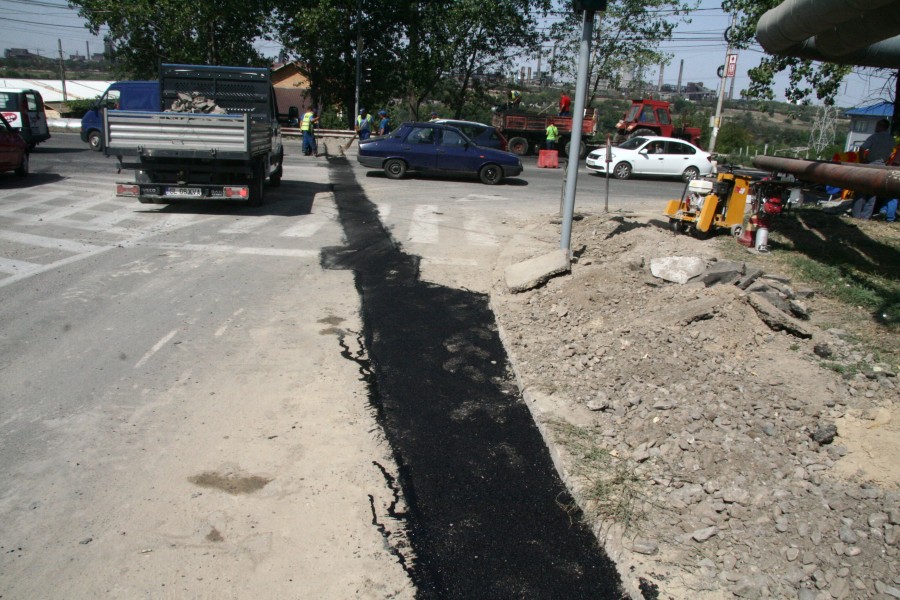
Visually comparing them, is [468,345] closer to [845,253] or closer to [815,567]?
[815,567]

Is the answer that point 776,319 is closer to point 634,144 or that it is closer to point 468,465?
point 468,465

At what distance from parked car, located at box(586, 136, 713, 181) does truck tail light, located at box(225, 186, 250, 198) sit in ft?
44.5

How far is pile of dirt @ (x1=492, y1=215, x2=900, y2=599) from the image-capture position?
352 centimetres

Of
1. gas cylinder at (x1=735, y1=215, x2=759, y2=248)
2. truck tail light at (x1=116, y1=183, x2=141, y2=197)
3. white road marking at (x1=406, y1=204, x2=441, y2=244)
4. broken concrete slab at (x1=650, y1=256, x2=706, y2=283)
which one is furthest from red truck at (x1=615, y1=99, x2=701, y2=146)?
broken concrete slab at (x1=650, y1=256, x2=706, y2=283)

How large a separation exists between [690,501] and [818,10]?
4.17 metres

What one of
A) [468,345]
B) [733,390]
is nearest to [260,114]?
[468,345]

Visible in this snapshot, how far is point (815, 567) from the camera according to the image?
3.43m

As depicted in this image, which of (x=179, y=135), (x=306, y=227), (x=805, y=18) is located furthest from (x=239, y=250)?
(x=805, y=18)

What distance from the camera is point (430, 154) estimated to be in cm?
1895

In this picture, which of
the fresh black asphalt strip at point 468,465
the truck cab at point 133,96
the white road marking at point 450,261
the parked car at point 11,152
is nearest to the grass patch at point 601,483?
the fresh black asphalt strip at point 468,465

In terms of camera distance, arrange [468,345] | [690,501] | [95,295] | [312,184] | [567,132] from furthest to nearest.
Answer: [567,132]
[312,184]
[95,295]
[468,345]
[690,501]

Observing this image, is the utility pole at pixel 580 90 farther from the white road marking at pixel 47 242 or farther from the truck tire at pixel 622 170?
the truck tire at pixel 622 170

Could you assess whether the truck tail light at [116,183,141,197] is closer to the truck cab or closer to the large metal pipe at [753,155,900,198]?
the truck cab

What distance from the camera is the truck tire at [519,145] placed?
97.9ft
